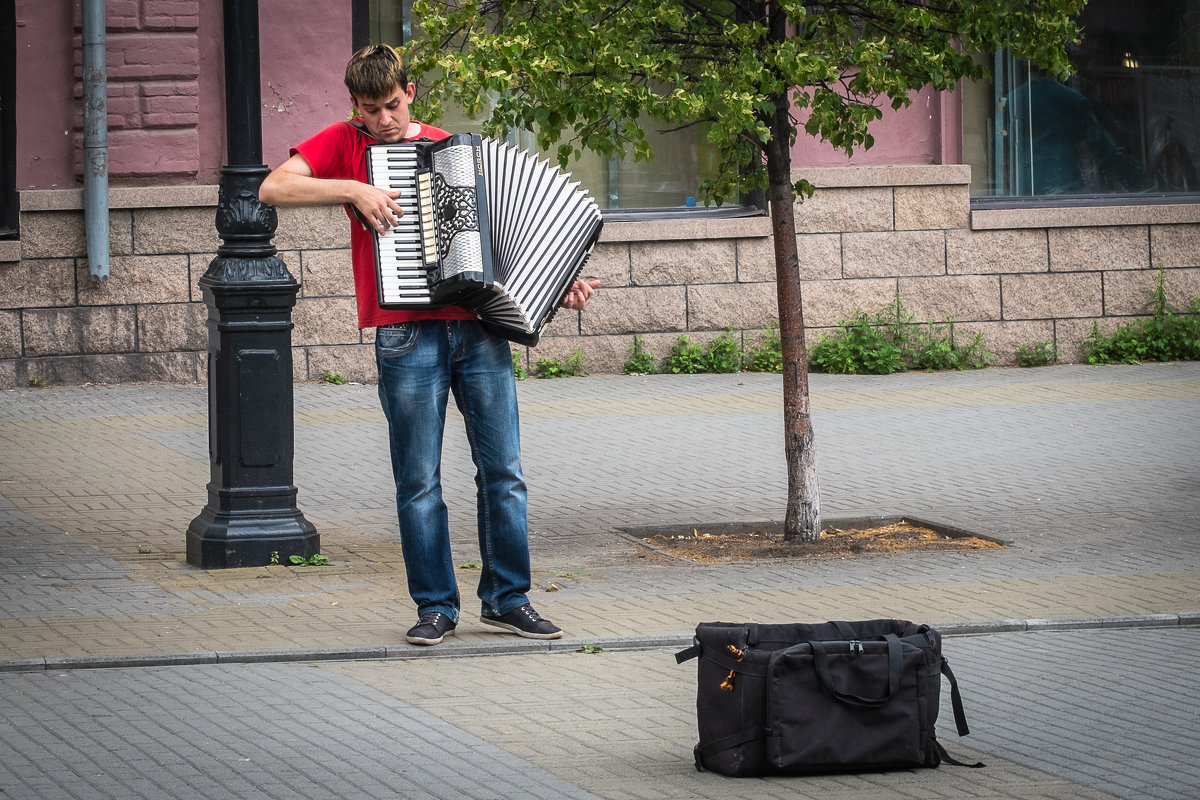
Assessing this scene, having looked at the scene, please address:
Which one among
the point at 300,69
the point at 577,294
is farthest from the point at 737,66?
the point at 300,69

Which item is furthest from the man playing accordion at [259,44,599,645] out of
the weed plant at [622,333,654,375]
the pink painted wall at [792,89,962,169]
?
the pink painted wall at [792,89,962,169]

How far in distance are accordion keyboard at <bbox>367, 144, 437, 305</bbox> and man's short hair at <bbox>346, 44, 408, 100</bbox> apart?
0.22 metres

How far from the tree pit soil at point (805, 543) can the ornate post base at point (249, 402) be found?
70.7 inches

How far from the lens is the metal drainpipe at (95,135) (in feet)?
43.3

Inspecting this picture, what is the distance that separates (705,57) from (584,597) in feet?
9.04

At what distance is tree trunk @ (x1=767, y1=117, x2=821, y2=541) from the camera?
8219 millimetres

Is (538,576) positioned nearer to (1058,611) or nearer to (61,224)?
(1058,611)

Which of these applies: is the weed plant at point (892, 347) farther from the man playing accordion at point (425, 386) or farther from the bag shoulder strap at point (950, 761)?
the bag shoulder strap at point (950, 761)

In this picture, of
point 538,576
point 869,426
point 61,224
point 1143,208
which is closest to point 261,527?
point 538,576

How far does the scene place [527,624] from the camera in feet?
20.5

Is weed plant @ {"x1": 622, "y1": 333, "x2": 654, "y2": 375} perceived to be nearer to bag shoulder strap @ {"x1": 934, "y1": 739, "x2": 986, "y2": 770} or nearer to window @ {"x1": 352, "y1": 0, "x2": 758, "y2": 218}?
window @ {"x1": 352, "y1": 0, "x2": 758, "y2": 218}

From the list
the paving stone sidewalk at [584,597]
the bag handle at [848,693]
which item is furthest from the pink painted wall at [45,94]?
the bag handle at [848,693]

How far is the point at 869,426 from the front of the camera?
466 inches

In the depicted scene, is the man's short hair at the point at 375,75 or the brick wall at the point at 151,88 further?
the brick wall at the point at 151,88
